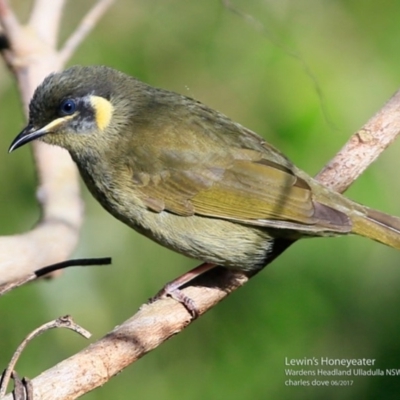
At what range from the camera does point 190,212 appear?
15.2ft

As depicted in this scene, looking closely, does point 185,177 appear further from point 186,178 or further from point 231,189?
point 231,189

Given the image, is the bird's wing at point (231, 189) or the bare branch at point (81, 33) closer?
the bird's wing at point (231, 189)

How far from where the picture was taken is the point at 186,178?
4711 millimetres

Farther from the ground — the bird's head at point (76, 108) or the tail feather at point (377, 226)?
the bird's head at point (76, 108)

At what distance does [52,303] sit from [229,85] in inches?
77.9

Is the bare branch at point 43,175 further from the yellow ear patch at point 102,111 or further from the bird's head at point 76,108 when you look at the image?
the yellow ear patch at point 102,111

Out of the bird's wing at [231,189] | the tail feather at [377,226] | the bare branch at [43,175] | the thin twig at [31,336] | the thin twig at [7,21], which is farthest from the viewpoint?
the thin twig at [7,21]

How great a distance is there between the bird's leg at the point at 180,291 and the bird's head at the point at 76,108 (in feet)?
2.82

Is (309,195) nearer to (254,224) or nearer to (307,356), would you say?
(254,224)

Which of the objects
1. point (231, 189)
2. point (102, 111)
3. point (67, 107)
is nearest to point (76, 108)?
point (67, 107)

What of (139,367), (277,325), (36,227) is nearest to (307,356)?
(277,325)

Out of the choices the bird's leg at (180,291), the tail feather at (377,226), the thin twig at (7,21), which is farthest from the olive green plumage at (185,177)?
the thin twig at (7,21)

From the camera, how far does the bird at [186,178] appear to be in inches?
178

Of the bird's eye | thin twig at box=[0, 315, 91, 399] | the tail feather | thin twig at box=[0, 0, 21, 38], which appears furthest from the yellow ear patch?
thin twig at box=[0, 315, 91, 399]
